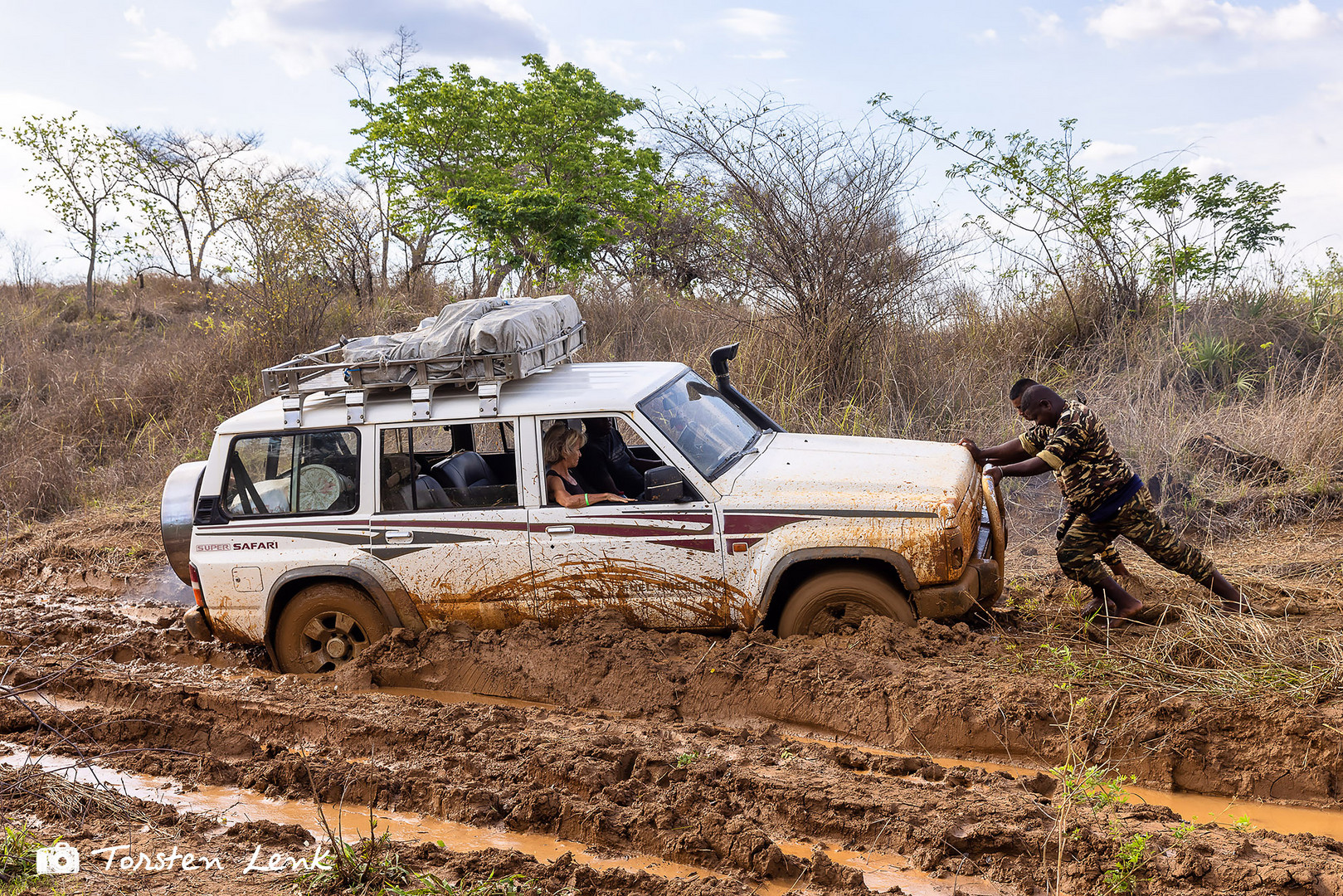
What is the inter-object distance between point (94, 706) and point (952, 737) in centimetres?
503

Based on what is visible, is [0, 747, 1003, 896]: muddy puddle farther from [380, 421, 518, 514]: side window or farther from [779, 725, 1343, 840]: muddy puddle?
[380, 421, 518, 514]: side window

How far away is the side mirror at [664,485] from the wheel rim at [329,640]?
6.61 feet

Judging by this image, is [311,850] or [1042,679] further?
[1042,679]

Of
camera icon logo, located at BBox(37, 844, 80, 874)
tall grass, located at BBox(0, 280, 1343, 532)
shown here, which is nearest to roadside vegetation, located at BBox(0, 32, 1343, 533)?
tall grass, located at BBox(0, 280, 1343, 532)

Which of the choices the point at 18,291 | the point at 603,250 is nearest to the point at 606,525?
the point at 603,250

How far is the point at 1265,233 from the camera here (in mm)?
12359

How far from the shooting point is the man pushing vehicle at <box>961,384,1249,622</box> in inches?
216

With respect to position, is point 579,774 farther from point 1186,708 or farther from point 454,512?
point 1186,708

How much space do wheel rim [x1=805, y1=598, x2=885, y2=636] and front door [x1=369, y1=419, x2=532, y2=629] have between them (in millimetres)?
1632

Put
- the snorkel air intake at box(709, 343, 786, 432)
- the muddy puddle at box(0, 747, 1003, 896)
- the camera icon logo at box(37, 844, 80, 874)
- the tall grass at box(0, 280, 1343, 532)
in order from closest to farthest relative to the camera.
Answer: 1. the muddy puddle at box(0, 747, 1003, 896)
2. the camera icon logo at box(37, 844, 80, 874)
3. the snorkel air intake at box(709, 343, 786, 432)
4. the tall grass at box(0, 280, 1343, 532)

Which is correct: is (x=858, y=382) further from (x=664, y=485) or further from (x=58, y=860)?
(x=58, y=860)

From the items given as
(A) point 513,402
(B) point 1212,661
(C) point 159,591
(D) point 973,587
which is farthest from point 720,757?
(C) point 159,591

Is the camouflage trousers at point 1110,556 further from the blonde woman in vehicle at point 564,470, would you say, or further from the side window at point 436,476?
the side window at point 436,476

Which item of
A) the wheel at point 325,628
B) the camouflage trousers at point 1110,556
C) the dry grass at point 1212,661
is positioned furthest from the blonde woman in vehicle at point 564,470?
the camouflage trousers at point 1110,556
